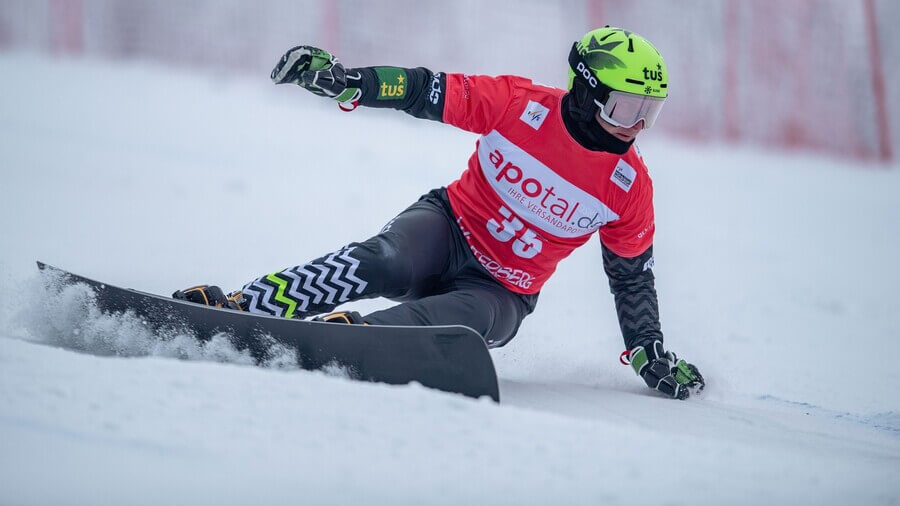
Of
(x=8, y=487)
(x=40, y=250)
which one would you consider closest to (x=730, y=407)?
(x=8, y=487)

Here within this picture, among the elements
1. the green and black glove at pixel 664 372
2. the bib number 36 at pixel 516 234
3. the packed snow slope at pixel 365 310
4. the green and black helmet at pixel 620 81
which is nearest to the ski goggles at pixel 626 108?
the green and black helmet at pixel 620 81

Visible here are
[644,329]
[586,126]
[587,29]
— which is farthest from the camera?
[587,29]

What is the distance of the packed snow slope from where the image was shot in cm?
239

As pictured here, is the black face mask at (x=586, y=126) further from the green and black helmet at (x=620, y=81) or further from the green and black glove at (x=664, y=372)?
the green and black glove at (x=664, y=372)

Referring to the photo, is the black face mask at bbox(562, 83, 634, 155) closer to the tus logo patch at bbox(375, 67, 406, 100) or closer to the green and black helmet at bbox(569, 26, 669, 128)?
the green and black helmet at bbox(569, 26, 669, 128)

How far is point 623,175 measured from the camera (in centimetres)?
392

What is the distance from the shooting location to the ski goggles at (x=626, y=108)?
12.4 feet

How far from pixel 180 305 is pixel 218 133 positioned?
6966 mm

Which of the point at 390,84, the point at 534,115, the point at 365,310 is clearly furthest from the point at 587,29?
the point at 390,84

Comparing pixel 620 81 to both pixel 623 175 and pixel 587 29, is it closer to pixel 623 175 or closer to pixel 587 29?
pixel 623 175

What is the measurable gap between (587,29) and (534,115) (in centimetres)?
875

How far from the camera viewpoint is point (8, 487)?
2.12 m

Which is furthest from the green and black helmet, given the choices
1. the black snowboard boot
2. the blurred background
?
the blurred background

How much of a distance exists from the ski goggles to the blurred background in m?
7.18
